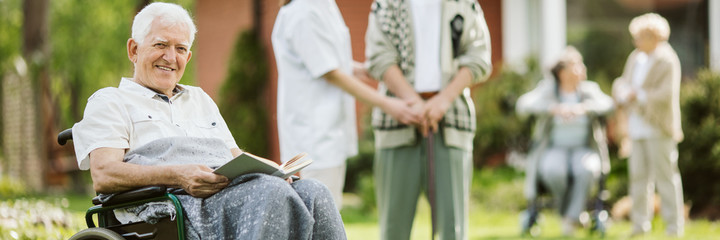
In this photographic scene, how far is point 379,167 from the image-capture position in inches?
180

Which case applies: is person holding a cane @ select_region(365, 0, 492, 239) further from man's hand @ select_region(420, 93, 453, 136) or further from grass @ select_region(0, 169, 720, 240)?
grass @ select_region(0, 169, 720, 240)

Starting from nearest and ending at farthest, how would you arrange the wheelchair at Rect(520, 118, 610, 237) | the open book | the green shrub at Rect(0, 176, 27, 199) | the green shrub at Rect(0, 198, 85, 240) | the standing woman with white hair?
the open book
the green shrub at Rect(0, 198, 85, 240)
the standing woman with white hair
the wheelchair at Rect(520, 118, 610, 237)
the green shrub at Rect(0, 176, 27, 199)

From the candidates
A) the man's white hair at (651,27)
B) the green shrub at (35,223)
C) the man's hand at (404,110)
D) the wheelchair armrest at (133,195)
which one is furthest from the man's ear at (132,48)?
the man's white hair at (651,27)

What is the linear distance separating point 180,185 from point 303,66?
1.48 metres

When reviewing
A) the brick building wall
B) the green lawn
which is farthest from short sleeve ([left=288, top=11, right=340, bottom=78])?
the brick building wall

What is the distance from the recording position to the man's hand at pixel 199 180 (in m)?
2.94

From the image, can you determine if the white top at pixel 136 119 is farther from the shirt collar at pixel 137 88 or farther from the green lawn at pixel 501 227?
the green lawn at pixel 501 227

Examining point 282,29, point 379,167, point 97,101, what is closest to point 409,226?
point 379,167

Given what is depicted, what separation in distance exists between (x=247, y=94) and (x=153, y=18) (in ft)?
35.0

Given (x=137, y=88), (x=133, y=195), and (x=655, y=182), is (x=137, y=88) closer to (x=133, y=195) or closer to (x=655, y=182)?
(x=133, y=195)

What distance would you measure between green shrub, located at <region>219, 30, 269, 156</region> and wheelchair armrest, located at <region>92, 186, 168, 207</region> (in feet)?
34.4

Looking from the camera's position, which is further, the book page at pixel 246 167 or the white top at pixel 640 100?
the white top at pixel 640 100

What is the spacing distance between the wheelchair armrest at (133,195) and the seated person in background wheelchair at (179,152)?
0.03m

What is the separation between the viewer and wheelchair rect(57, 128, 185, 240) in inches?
115
